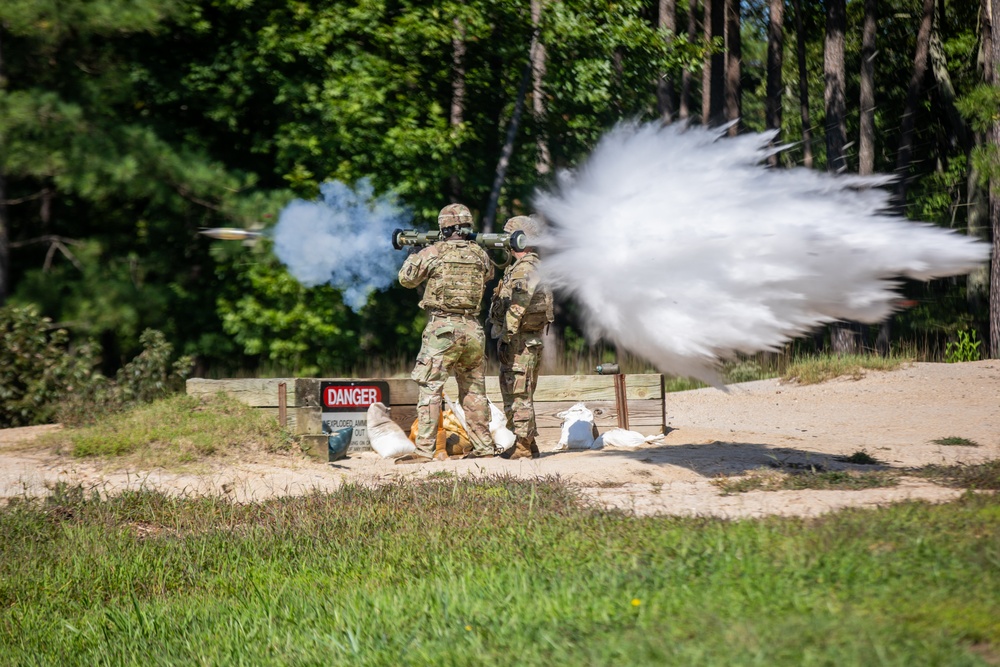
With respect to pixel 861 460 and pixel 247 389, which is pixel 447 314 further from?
pixel 861 460

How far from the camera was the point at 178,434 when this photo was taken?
1030cm

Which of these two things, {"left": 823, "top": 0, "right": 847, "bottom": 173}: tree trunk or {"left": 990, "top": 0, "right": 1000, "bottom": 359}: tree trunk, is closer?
{"left": 990, "top": 0, "right": 1000, "bottom": 359}: tree trunk

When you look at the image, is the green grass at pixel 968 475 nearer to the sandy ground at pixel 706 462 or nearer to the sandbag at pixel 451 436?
the sandy ground at pixel 706 462

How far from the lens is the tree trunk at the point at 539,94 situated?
1925 cm

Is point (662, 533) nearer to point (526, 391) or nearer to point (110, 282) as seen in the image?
point (526, 391)

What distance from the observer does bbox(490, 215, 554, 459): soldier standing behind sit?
34.0 ft

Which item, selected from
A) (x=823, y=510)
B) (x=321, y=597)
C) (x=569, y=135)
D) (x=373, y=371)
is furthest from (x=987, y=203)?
(x=321, y=597)

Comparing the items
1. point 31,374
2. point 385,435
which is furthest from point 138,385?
point 385,435

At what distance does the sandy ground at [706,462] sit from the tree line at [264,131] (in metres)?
3.88

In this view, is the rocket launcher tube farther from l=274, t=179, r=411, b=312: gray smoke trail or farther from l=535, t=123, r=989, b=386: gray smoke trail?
l=535, t=123, r=989, b=386: gray smoke trail

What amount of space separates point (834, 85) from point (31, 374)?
16256mm

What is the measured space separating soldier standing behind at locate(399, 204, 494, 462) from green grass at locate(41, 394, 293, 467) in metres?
1.46

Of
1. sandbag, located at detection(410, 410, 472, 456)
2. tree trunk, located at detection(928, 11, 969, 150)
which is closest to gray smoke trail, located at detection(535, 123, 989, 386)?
sandbag, located at detection(410, 410, 472, 456)

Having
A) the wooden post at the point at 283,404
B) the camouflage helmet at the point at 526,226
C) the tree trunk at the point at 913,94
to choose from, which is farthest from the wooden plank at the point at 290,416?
the tree trunk at the point at 913,94
